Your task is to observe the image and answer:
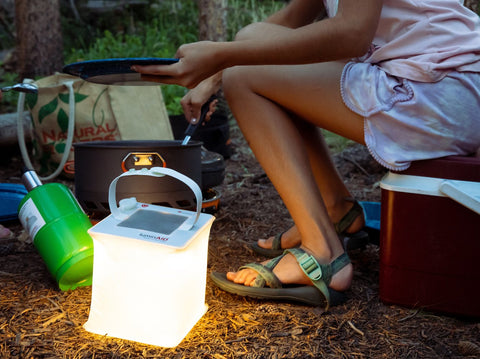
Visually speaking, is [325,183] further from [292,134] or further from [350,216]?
[292,134]

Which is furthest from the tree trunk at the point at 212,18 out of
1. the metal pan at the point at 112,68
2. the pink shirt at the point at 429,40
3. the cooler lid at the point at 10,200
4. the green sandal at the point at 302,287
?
the green sandal at the point at 302,287

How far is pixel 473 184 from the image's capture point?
4.21ft

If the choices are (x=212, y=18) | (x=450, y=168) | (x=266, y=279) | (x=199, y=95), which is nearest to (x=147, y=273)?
(x=266, y=279)

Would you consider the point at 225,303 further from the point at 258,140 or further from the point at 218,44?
the point at 218,44

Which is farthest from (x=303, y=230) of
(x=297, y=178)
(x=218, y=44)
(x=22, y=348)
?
(x=22, y=348)

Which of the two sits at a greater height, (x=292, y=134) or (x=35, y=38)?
(x=292, y=134)

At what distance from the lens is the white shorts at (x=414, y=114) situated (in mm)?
1321

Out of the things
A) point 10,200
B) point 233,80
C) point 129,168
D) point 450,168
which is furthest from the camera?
point 10,200

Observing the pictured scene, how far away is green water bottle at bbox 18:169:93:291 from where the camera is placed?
1.43 m

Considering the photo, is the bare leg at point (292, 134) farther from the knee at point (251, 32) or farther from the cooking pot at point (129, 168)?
the cooking pot at point (129, 168)

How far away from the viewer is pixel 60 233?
57.3 inches

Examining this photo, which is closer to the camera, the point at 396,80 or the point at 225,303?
the point at 396,80

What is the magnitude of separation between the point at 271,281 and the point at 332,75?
0.64 m

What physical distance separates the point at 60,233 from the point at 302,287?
744 mm
